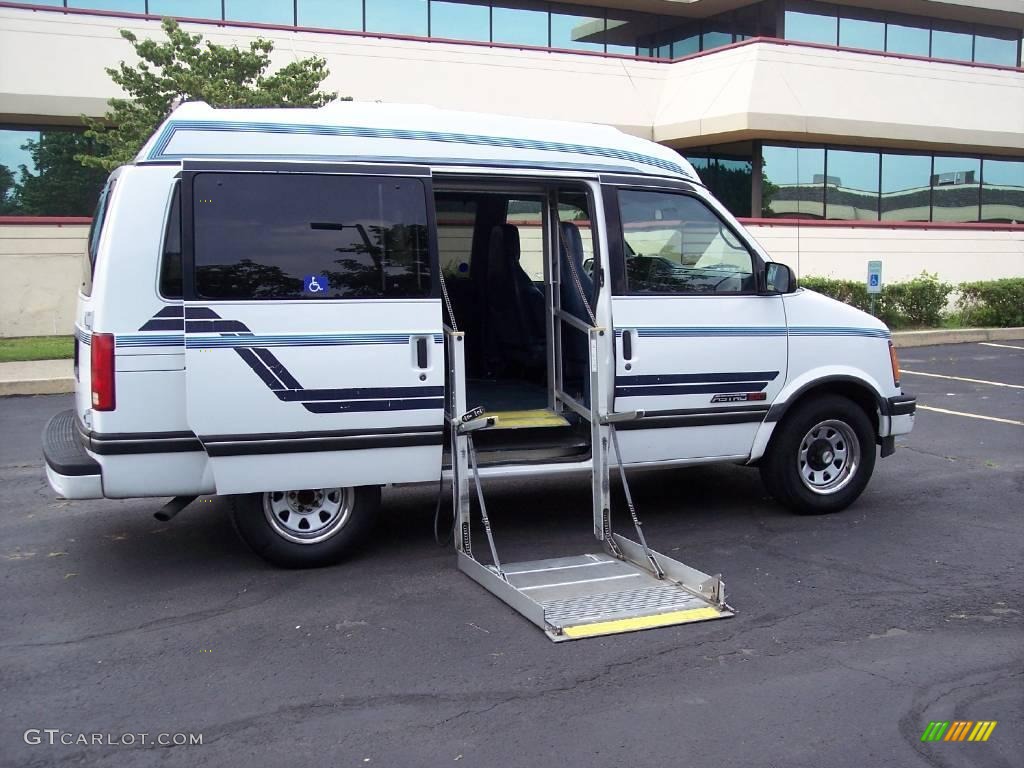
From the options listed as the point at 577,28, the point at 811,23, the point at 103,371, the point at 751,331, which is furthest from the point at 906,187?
the point at 103,371

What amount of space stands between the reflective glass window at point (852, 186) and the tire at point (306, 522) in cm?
1980

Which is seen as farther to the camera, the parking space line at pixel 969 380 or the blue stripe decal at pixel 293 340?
the parking space line at pixel 969 380

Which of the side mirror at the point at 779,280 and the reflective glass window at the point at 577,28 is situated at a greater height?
the reflective glass window at the point at 577,28

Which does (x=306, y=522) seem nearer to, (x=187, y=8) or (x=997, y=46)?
(x=187, y=8)

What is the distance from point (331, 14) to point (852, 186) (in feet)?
41.4

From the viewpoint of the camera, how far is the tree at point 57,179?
19156mm

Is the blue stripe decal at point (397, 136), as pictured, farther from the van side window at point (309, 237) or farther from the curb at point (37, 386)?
the curb at point (37, 386)

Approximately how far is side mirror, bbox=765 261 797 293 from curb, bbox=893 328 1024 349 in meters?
12.0

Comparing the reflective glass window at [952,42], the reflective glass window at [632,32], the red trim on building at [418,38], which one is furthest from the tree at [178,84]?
the reflective glass window at [952,42]

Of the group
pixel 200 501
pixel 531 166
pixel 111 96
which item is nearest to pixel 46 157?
pixel 111 96

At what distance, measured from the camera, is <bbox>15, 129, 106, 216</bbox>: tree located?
19.2 m

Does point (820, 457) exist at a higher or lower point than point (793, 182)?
lower

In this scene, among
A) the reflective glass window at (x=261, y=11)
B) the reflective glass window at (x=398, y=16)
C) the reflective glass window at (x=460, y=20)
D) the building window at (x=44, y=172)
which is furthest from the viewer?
the reflective glass window at (x=460, y=20)

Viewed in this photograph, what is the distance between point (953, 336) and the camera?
18.7m
